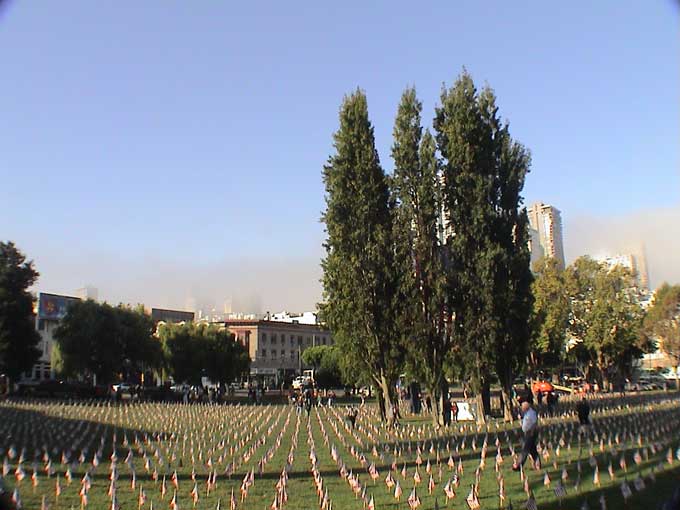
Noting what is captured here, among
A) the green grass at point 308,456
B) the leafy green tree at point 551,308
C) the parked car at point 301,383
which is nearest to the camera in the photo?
the green grass at point 308,456

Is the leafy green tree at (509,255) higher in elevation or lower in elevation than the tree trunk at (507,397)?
higher

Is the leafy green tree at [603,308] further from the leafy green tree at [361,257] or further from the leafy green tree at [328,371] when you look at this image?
the leafy green tree at [361,257]

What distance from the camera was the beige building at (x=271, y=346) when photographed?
330ft

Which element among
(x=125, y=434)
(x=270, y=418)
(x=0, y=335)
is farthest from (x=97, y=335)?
(x=125, y=434)

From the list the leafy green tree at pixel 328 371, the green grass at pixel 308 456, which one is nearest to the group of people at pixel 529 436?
the green grass at pixel 308 456

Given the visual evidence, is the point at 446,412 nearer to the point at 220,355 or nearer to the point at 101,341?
the point at 101,341

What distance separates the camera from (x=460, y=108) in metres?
28.5

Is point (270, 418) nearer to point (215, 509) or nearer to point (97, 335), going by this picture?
point (215, 509)

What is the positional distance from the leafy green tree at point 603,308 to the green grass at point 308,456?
1114 inches

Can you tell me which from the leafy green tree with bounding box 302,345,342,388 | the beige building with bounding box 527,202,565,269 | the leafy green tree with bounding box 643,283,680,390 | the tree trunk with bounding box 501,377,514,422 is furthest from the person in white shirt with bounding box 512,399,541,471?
the beige building with bounding box 527,202,565,269

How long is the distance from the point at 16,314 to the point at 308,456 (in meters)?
46.4

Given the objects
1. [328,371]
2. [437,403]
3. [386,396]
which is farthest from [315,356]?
[437,403]

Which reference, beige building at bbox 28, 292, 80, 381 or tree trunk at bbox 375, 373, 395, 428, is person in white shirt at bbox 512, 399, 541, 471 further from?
beige building at bbox 28, 292, 80, 381

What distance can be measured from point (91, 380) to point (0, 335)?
16.4 m
